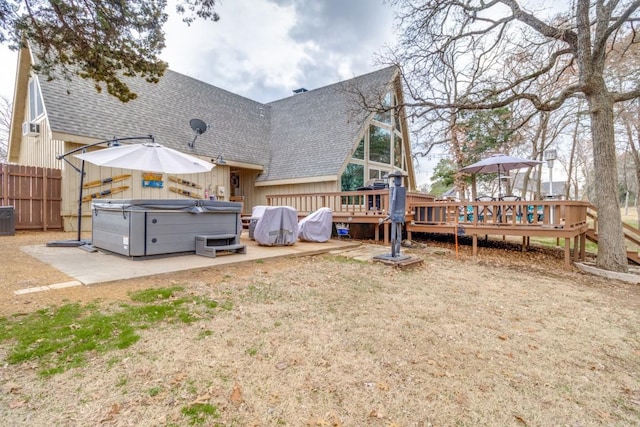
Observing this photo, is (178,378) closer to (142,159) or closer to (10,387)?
(10,387)

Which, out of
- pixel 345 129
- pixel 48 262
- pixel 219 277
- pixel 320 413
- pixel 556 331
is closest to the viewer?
pixel 320 413

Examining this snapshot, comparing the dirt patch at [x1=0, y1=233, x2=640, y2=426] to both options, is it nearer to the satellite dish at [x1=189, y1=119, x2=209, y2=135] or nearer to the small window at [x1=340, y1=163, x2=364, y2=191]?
the small window at [x1=340, y1=163, x2=364, y2=191]

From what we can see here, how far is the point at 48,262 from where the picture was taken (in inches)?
181

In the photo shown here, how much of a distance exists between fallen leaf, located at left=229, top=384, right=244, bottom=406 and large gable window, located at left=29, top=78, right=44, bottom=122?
11.4 m

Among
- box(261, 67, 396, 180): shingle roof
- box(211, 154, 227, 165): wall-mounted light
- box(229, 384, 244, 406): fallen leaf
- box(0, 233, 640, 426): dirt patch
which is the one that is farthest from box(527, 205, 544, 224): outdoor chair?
box(211, 154, 227, 165): wall-mounted light

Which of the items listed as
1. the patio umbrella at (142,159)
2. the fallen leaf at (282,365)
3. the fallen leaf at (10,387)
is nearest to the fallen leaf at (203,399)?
the fallen leaf at (282,365)

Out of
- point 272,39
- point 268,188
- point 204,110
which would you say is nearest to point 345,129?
point 268,188

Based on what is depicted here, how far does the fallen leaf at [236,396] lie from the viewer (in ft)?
6.07

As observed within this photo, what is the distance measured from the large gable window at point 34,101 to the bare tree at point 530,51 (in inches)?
432

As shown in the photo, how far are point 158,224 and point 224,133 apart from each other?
28.7ft

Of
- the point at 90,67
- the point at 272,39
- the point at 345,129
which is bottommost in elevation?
the point at 90,67

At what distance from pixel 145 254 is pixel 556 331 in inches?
218

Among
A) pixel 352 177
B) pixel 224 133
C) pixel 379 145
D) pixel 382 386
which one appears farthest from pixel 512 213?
pixel 224 133

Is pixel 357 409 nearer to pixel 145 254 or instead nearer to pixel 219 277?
pixel 219 277
